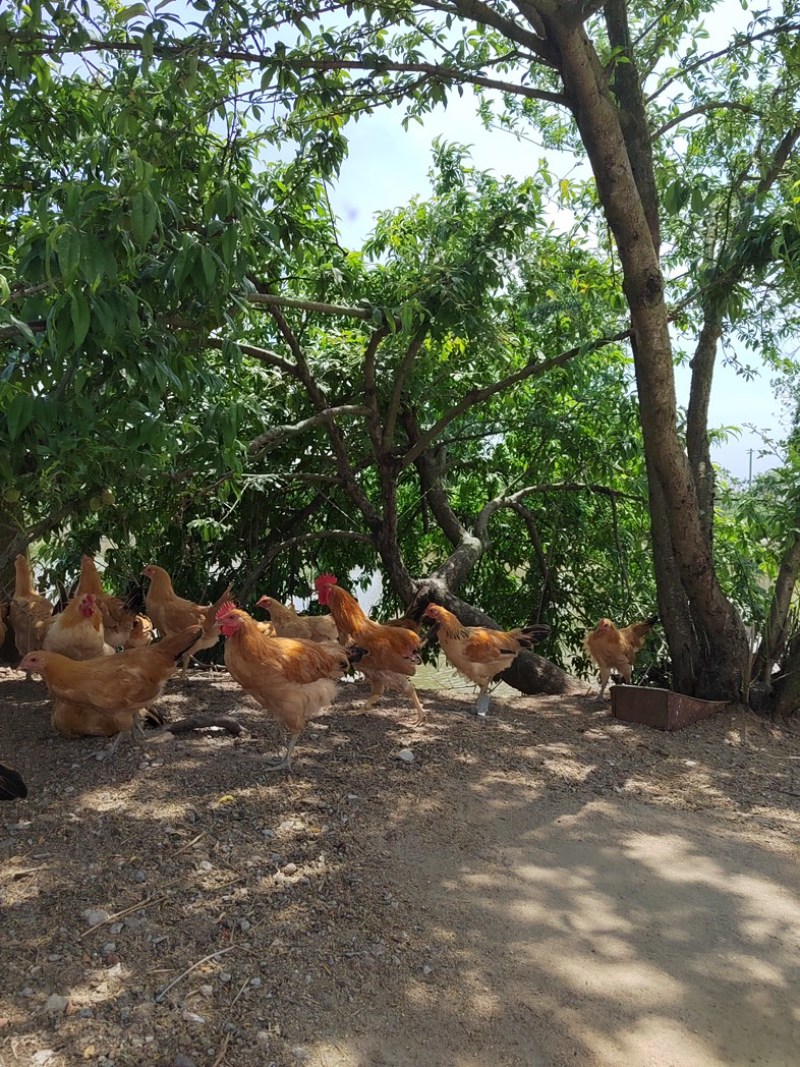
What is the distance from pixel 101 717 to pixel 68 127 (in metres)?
3.92

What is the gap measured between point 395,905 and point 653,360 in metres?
4.45

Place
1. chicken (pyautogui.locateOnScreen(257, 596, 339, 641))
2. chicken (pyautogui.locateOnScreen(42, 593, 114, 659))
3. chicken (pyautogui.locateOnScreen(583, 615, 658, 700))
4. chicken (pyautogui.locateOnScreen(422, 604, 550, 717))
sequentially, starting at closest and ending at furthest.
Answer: chicken (pyautogui.locateOnScreen(42, 593, 114, 659)) < chicken (pyautogui.locateOnScreen(422, 604, 550, 717)) < chicken (pyautogui.locateOnScreen(257, 596, 339, 641)) < chicken (pyautogui.locateOnScreen(583, 615, 658, 700))

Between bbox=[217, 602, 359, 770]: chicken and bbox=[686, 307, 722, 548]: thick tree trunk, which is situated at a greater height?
bbox=[686, 307, 722, 548]: thick tree trunk

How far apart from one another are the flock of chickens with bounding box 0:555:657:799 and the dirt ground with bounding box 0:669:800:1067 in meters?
0.34

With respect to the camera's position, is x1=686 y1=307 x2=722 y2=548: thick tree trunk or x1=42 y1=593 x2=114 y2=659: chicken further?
x1=686 y1=307 x2=722 y2=548: thick tree trunk

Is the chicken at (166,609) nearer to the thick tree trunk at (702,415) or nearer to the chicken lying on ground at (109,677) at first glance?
the chicken lying on ground at (109,677)

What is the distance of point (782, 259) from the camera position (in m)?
A: 5.54

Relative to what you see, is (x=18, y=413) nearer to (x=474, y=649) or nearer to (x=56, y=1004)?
(x=56, y=1004)

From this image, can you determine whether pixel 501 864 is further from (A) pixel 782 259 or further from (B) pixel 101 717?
(A) pixel 782 259

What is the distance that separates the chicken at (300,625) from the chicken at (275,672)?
1449mm

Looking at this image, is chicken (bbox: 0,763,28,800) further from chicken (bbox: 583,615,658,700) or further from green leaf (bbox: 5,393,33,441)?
chicken (bbox: 583,615,658,700)

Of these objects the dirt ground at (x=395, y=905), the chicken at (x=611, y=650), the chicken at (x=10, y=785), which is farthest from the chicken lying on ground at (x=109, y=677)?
the chicken at (x=611, y=650)

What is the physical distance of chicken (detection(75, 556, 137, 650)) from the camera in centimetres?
688

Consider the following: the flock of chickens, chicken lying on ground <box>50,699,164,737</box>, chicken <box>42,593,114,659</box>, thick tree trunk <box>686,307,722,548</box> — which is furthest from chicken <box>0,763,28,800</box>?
thick tree trunk <box>686,307,722,548</box>
